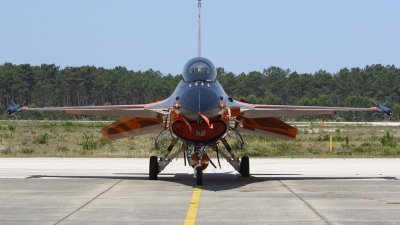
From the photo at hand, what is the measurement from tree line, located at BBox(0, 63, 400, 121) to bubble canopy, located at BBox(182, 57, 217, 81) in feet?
316

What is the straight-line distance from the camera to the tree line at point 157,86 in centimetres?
11400

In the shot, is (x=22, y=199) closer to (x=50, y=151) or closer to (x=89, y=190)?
(x=89, y=190)

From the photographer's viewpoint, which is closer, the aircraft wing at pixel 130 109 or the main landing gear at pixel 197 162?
the main landing gear at pixel 197 162

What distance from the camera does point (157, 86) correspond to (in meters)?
120

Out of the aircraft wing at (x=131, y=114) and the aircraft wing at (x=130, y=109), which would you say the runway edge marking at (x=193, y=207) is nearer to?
the aircraft wing at (x=130, y=109)

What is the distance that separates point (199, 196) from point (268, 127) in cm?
590

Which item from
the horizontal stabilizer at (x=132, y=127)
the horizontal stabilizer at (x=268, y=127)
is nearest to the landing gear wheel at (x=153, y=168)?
the horizontal stabilizer at (x=132, y=127)

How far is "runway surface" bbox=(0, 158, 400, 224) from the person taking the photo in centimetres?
973

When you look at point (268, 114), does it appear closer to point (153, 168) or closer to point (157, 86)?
point (153, 168)

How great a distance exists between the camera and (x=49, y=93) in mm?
113438

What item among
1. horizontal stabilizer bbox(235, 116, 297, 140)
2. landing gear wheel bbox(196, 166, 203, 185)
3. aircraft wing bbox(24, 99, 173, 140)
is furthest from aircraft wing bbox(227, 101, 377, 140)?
aircraft wing bbox(24, 99, 173, 140)

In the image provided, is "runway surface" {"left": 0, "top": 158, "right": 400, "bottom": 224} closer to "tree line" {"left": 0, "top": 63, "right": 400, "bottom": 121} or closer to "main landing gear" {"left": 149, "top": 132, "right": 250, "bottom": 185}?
"main landing gear" {"left": 149, "top": 132, "right": 250, "bottom": 185}

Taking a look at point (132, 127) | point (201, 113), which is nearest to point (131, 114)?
point (132, 127)

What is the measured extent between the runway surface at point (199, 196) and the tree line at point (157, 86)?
92.6 m
